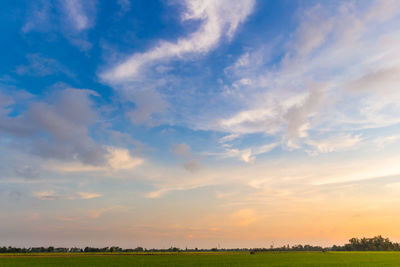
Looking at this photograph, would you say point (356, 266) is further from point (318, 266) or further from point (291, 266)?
point (291, 266)

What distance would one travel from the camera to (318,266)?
5181cm

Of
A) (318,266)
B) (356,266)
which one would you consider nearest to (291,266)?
(318,266)

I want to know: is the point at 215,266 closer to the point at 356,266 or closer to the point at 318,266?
the point at 318,266

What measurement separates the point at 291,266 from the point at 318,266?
5.07 metres

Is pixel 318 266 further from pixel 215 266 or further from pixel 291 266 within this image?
pixel 215 266

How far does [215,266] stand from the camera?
51094mm

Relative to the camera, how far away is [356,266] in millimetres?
52562

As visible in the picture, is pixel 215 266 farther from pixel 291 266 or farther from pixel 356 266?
pixel 356 266

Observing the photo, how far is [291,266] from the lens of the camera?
50.5 m

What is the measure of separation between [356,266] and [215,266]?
943 inches

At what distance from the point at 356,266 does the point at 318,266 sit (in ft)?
22.2

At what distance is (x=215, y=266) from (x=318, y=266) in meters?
17.2

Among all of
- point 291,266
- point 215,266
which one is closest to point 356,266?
point 291,266
